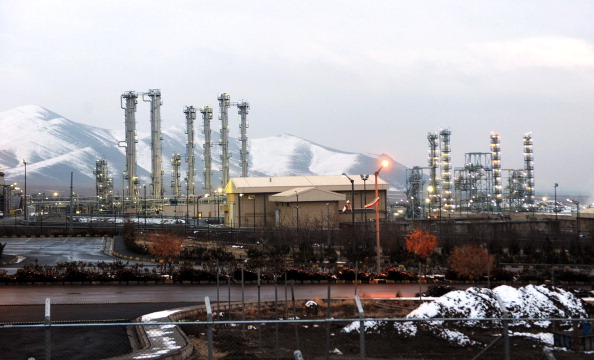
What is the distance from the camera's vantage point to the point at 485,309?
20219 millimetres

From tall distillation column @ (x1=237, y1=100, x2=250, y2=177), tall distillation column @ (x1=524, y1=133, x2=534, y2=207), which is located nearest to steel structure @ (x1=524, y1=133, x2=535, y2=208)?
tall distillation column @ (x1=524, y1=133, x2=534, y2=207)

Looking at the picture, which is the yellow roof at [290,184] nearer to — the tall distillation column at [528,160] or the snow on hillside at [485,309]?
the tall distillation column at [528,160]

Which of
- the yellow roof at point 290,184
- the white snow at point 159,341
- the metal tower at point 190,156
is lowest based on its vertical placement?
the white snow at point 159,341

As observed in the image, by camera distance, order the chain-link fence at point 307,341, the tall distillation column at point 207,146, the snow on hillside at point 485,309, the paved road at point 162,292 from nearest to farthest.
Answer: the chain-link fence at point 307,341 < the snow on hillside at point 485,309 < the paved road at point 162,292 < the tall distillation column at point 207,146

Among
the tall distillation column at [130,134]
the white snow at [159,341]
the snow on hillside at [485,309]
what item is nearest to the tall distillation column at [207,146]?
the tall distillation column at [130,134]

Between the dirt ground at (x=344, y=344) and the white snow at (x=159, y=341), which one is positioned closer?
the white snow at (x=159, y=341)

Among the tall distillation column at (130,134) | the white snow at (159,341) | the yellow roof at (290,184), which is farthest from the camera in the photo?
the tall distillation column at (130,134)

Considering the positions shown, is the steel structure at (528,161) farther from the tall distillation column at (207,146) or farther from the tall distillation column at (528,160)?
the tall distillation column at (207,146)

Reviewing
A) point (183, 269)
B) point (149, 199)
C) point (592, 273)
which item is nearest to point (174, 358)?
point (183, 269)

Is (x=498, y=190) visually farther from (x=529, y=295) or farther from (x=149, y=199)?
(x=529, y=295)

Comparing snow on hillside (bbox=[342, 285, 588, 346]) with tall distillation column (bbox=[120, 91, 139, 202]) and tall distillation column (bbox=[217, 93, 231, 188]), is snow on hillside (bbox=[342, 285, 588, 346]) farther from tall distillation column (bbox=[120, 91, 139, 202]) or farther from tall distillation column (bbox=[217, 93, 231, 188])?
tall distillation column (bbox=[217, 93, 231, 188])

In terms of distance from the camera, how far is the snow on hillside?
62.0 feet

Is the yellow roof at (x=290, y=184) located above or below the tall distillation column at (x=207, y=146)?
below

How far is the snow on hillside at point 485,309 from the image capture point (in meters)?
18.9
